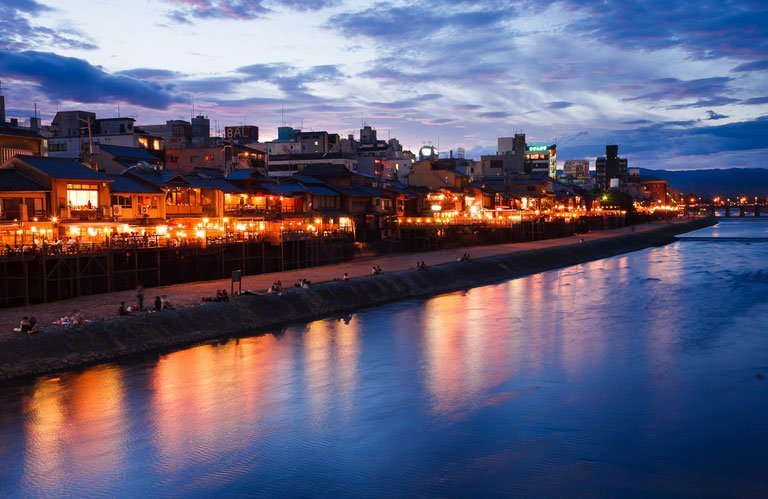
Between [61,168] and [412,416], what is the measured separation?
29908 mm

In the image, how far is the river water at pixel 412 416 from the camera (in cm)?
1636

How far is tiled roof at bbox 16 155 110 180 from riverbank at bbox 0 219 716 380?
9.31 meters

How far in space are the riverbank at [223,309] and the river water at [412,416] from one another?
4.08 ft

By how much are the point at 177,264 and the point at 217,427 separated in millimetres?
22405

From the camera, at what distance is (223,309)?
106 ft

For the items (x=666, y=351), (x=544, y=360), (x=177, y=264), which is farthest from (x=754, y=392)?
(x=177, y=264)

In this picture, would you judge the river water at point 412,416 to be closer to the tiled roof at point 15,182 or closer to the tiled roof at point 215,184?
the tiled roof at point 15,182

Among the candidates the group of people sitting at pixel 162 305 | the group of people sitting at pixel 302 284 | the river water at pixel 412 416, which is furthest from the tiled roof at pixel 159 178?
the river water at pixel 412 416

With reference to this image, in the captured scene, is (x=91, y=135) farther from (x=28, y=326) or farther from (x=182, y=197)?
(x=28, y=326)

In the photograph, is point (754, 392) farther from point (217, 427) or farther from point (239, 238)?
point (239, 238)

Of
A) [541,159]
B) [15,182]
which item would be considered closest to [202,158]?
[15,182]

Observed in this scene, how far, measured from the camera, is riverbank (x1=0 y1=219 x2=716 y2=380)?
24.8m

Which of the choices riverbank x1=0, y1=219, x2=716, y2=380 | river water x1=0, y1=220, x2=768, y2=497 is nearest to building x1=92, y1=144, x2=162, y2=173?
riverbank x1=0, y1=219, x2=716, y2=380

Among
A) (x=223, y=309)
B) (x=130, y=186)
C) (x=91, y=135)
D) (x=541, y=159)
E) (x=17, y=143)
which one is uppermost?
(x=541, y=159)
